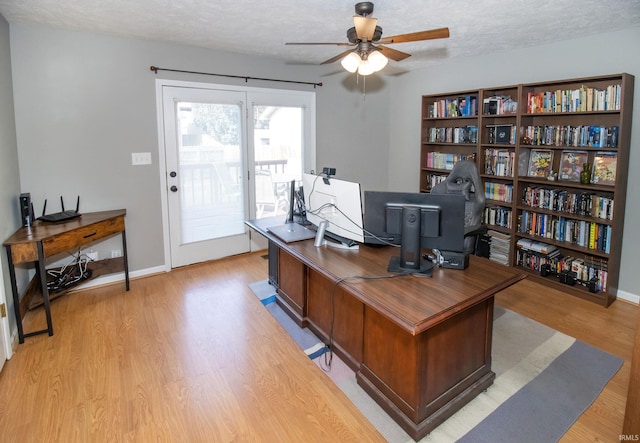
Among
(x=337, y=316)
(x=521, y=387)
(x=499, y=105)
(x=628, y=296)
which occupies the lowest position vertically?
(x=521, y=387)

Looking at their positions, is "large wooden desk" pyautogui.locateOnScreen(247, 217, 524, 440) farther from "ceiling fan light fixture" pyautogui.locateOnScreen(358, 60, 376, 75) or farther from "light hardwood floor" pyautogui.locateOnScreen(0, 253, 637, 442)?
"ceiling fan light fixture" pyautogui.locateOnScreen(358, 60, 376, 75)

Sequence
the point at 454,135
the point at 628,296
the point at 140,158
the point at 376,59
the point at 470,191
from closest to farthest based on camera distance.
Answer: the point at 376,59 < the point at 470,191 < the point at 628,296 < the point at 140,158 < the point at 454,135

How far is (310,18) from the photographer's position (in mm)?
2920

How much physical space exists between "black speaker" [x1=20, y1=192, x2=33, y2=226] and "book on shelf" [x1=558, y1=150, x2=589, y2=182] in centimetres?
469

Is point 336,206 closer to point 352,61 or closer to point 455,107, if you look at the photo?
point 352,61

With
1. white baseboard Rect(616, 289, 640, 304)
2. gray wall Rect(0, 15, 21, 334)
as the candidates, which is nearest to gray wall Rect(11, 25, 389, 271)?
gray wall Rect(0, 15, 21, 334)

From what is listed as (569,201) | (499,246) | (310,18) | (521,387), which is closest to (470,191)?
(569,201)

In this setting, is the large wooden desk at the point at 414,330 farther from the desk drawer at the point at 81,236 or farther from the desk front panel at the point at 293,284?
the desk drawer at the point at 81,236

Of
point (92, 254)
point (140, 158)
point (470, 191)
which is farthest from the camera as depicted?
point (140, 158)

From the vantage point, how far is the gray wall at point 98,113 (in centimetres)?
318

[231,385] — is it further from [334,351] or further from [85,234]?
[85,234]

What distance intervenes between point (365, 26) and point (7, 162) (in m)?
2.80

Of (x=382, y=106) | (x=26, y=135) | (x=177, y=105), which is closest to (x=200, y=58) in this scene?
(x=177, y=105)

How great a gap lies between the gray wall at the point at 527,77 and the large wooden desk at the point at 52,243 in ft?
12.3
